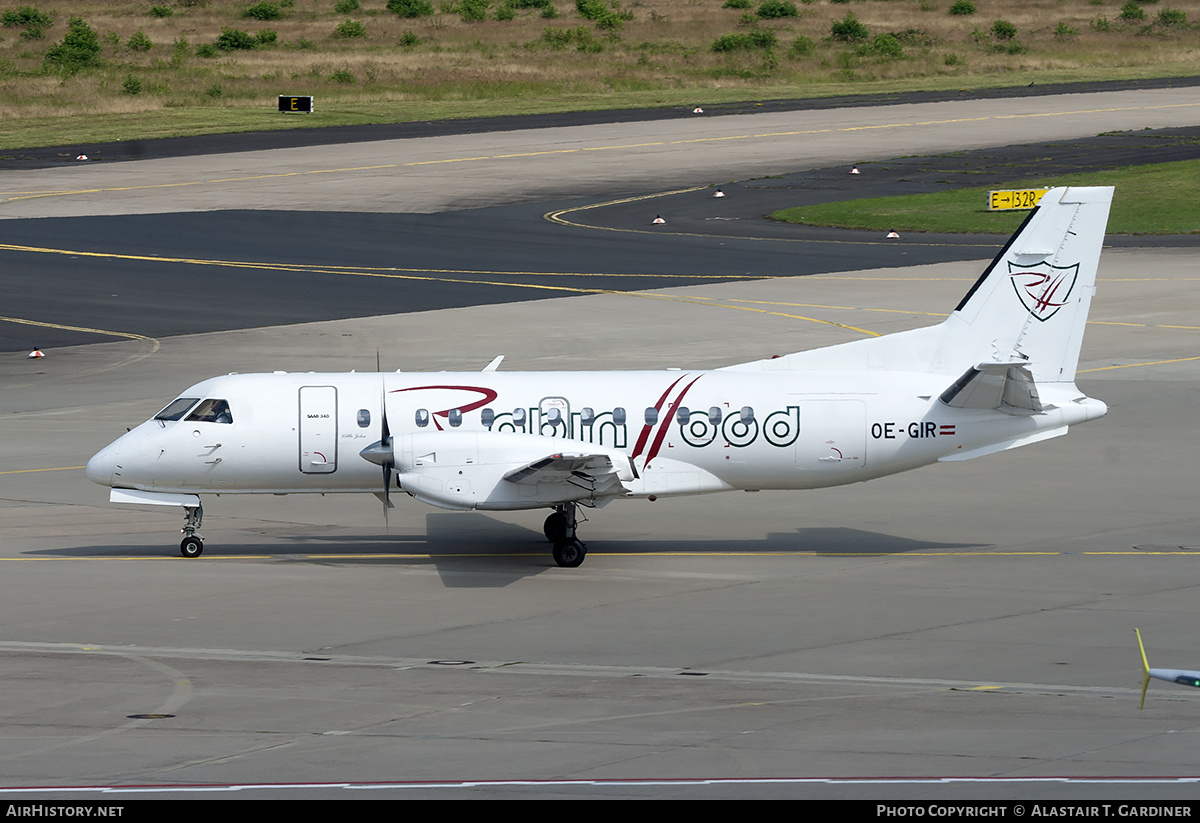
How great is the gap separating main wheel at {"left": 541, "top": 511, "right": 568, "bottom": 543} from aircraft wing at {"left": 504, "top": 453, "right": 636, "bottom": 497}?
1217 millimetres

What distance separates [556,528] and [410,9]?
134134 millimetres

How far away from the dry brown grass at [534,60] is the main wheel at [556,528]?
8121 cm

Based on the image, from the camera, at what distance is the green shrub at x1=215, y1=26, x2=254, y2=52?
130 meters

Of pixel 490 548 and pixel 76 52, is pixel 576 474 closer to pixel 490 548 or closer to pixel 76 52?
pixel 490 548

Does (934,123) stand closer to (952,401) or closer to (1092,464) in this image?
(1092,464)

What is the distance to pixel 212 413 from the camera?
27938 millimetres

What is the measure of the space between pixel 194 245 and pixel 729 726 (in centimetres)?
5190

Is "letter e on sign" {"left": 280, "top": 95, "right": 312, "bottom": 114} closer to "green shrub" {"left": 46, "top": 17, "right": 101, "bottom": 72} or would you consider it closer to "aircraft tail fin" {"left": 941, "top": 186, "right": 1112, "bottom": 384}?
"green shrub" {"left": 46, "top": 17, "right": 101, "bottom": 72}

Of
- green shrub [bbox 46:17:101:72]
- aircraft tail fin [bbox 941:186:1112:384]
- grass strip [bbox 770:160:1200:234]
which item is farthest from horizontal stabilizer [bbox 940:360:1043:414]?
green shrub [bbox 46:17:101:72]

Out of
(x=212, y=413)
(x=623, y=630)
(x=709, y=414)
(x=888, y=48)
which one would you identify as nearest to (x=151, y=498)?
(x=212, y=413)

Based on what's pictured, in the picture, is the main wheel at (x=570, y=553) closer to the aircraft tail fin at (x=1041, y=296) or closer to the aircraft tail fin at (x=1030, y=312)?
the aircraft tail fin at (x=1030, y=312)

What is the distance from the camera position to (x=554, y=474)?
2634cm

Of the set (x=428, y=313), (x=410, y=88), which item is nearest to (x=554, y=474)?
(x=428, y=313)

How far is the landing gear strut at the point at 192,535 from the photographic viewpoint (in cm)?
2845
